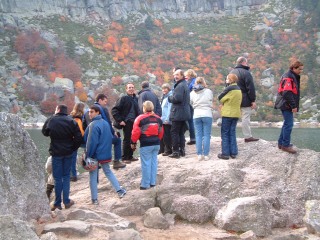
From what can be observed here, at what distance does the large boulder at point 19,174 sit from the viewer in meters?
6.30

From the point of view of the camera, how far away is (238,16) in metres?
125

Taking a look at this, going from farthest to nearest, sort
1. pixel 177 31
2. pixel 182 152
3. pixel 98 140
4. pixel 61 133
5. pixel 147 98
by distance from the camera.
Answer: pixel 177 31 < pixel 182 152 < pixel 147 98 < pixel 98 140 < pixel 61 133

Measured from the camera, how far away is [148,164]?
808cm

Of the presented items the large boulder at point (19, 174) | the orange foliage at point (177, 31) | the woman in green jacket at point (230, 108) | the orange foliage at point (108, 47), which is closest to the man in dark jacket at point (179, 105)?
the woman in green jacket at point (230, 108)

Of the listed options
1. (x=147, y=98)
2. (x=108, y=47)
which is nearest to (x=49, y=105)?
(x=108, y=47)

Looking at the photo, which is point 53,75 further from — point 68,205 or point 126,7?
point 68,205

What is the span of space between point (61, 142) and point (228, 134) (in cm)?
374

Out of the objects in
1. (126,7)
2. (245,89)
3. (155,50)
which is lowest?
(245,89)

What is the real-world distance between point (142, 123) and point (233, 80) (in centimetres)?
245

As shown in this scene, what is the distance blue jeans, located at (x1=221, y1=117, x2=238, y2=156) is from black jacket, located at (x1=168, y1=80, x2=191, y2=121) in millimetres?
862

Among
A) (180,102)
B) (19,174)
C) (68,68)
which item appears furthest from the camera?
(68,68)

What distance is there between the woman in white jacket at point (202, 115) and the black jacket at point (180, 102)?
0.74 ft

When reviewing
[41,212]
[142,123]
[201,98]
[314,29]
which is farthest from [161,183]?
[314,29]

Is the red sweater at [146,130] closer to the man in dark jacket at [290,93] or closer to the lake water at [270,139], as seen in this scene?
the man in dark jacket at [290,93]
